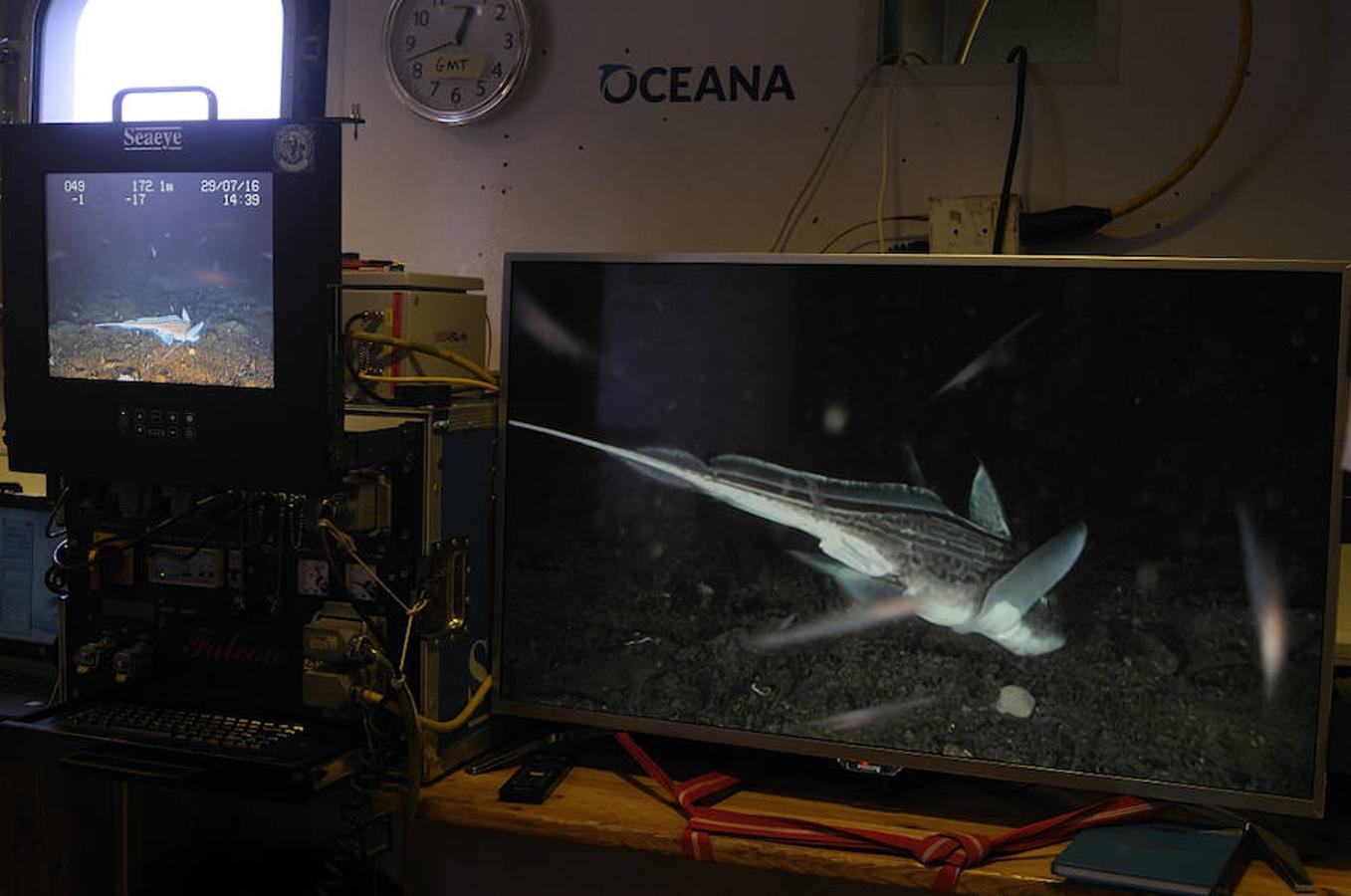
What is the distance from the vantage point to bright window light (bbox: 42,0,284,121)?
321 cm

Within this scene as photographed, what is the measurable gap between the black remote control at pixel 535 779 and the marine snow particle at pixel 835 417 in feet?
2.19

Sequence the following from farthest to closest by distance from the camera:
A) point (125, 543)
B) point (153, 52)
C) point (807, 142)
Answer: point (153, 52) → point (807, 142) → point (125, 543)

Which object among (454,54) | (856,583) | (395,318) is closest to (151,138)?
(395,318)

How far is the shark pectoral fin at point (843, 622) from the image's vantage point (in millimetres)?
2006

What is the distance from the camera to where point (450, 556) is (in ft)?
6.93

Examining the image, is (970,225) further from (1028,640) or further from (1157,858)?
(1157,858)

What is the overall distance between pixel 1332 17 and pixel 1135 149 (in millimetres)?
352

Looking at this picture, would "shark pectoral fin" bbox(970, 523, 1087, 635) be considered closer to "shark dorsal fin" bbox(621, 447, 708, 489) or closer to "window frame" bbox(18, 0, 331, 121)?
"shark dorsal fin" bbox(621, 447, 708, 489)

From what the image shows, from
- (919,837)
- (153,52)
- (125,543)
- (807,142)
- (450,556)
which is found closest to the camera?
(919,837)

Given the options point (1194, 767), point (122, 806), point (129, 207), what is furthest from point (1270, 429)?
point (122, 806)

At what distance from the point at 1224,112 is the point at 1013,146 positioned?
1.10ft

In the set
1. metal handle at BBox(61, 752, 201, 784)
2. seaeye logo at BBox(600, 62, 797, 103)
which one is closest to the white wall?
seaeye logo at BBox(600, 62, 797, 103)

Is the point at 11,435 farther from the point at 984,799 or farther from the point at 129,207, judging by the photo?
the point at 984,799

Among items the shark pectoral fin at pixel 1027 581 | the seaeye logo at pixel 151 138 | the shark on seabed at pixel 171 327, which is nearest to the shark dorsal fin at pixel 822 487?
the shark pectoral fin at pixel 1027 581
